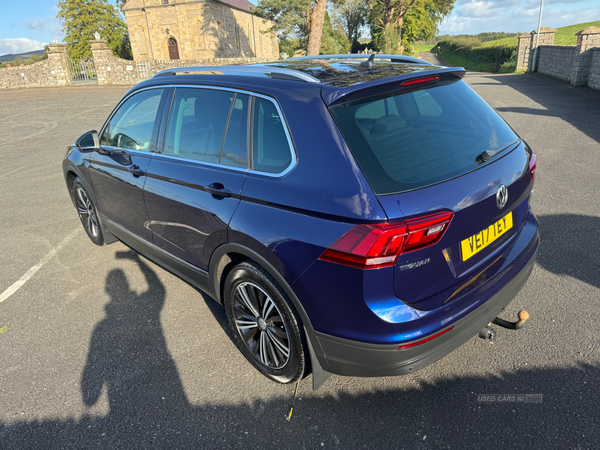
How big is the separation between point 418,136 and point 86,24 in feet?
247

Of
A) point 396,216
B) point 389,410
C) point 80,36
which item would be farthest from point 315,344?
point 80,36

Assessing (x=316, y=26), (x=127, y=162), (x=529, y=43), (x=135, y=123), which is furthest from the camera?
(x=529, y=43)

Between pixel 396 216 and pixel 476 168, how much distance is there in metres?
0.69

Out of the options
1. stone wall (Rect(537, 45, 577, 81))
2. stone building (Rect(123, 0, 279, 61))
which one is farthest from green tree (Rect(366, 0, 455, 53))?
stone wall (Rect(537, 45, 577, 81))

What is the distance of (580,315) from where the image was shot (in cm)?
323

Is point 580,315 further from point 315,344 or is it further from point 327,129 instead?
point 327,129

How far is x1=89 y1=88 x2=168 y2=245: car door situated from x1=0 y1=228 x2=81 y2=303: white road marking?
97cm

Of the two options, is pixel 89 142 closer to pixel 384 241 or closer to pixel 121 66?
pixel 384 241

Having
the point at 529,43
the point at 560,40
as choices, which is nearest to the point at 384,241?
the point at 529,43

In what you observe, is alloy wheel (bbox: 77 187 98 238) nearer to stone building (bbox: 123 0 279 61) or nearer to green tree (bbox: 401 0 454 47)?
stone building (bbox: 123 0 279 61)

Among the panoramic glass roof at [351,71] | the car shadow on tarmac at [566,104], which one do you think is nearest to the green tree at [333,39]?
the car shadow on tarmac at [566,104]

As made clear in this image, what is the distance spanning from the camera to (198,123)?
3055 mm

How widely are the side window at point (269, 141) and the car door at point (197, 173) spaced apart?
99 millimetres

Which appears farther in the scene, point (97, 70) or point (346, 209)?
point (97, 70)
